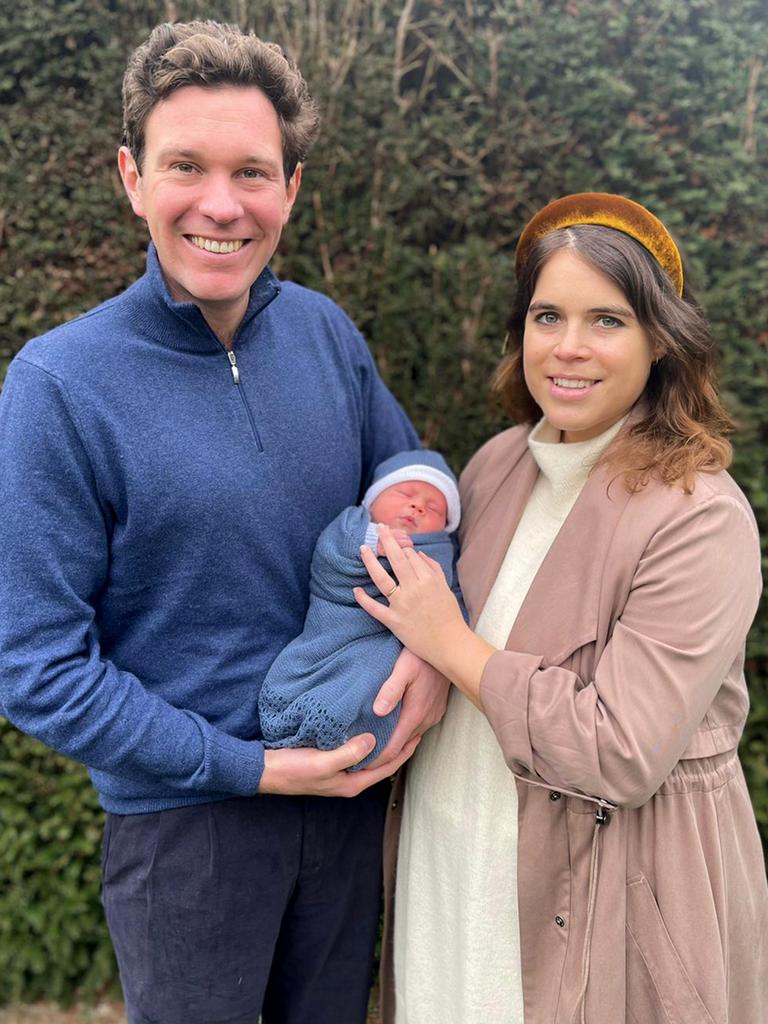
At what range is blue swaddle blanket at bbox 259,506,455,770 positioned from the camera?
1.86 metres

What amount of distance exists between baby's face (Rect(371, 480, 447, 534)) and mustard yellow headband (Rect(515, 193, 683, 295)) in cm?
70

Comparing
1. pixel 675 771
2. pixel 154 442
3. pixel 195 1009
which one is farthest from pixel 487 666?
pixel 195 1009

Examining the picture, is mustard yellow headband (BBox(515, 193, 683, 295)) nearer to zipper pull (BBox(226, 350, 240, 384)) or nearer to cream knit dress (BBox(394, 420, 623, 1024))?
cream knit dress (BBox(394, 420, 623, 1024))

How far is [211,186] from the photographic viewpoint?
1800 mm

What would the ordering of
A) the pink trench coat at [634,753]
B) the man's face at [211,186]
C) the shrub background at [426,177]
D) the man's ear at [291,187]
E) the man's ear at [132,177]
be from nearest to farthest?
1. the pink trench coat at [634,753]
2. the man's face at [211,186]
3. the man's ear at [132,177]
4. the man's ear at [291,187]
5. the shrub background at [426,177]

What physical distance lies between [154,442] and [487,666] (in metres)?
0.83

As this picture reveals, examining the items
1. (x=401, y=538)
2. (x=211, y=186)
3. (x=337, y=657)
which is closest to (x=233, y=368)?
(x=211, y=186)

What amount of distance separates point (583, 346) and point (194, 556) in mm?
946

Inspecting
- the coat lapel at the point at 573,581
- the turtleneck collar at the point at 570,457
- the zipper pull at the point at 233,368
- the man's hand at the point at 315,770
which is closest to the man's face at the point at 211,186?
the zipper pull at the point at 233,368

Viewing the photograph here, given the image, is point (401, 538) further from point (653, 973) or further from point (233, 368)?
point (653, 973)

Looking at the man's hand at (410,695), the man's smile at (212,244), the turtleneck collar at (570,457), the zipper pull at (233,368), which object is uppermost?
the man's smile at (212,244)

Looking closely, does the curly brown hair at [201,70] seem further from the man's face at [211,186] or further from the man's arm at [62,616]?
the man's arm at [62,616]

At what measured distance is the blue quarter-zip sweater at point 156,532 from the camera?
1696 millimetres

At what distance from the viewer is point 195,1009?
77.8 inches
